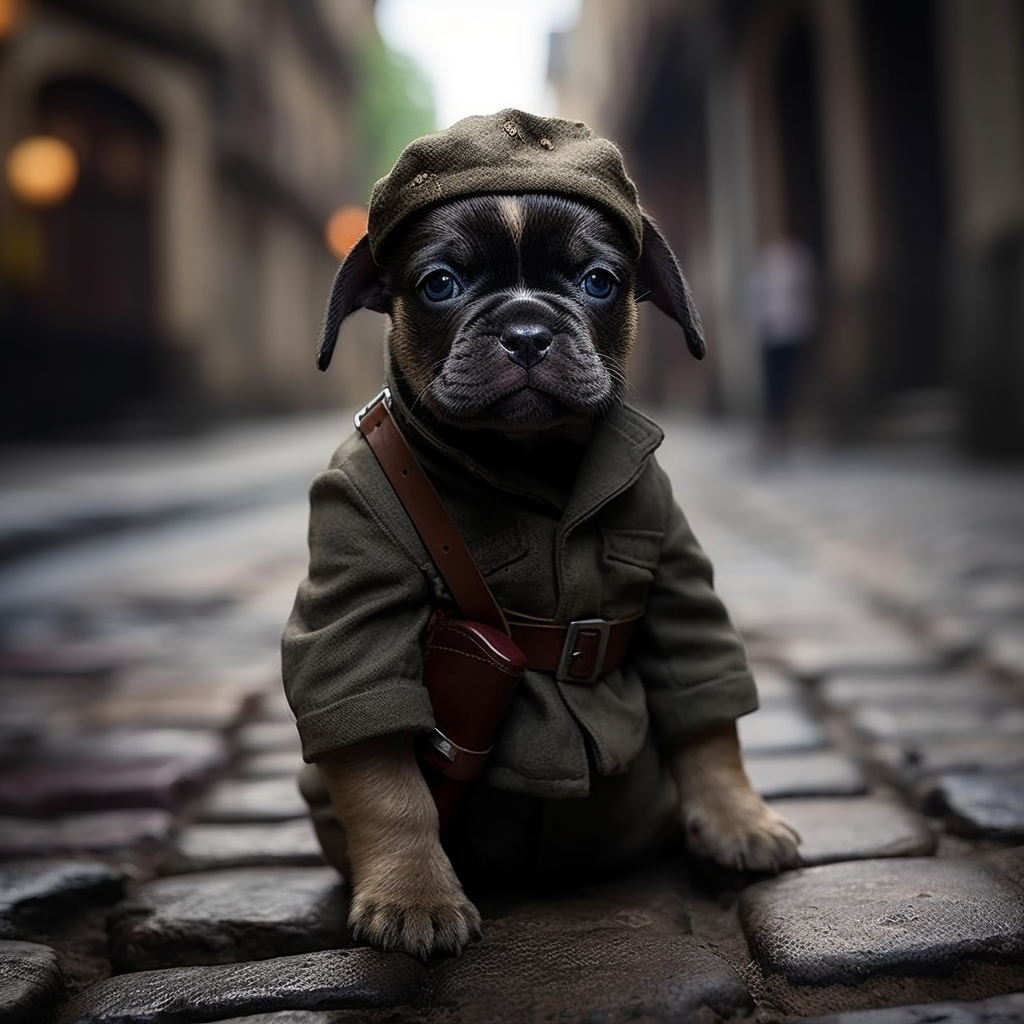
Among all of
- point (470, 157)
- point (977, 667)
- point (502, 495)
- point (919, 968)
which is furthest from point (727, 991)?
point (977, 667)

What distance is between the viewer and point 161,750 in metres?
2.96

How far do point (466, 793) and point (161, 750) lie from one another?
1317 mm

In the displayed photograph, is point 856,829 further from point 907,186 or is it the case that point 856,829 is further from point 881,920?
point 907,186

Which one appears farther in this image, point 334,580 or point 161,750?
point 161,750

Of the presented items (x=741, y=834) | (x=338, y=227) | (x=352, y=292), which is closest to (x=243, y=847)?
(x=741, y=834)

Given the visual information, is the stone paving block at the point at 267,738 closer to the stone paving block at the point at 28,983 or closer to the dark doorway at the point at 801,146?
the stone paving block at the point at 28,983

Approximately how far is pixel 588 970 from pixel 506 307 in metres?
0.95

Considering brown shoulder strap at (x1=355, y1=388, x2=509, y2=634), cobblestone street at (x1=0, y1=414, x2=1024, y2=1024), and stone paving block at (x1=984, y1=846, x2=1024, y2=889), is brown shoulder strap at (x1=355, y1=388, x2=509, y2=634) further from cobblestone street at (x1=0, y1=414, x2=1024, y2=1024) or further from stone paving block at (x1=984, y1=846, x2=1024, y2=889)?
stone paving block at (x1=984, y1=846, x2=1024, y2=889)

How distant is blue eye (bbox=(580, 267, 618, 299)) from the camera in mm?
1876

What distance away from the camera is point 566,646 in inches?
74.3

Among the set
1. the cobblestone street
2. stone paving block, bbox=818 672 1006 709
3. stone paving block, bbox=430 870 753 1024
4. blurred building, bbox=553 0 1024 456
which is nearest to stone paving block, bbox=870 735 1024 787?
A: the cobblestone street

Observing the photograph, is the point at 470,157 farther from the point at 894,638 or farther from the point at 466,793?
the point at 894,638

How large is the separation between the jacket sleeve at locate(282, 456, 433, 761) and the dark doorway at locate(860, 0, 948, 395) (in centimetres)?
1140

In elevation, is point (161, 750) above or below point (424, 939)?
above
